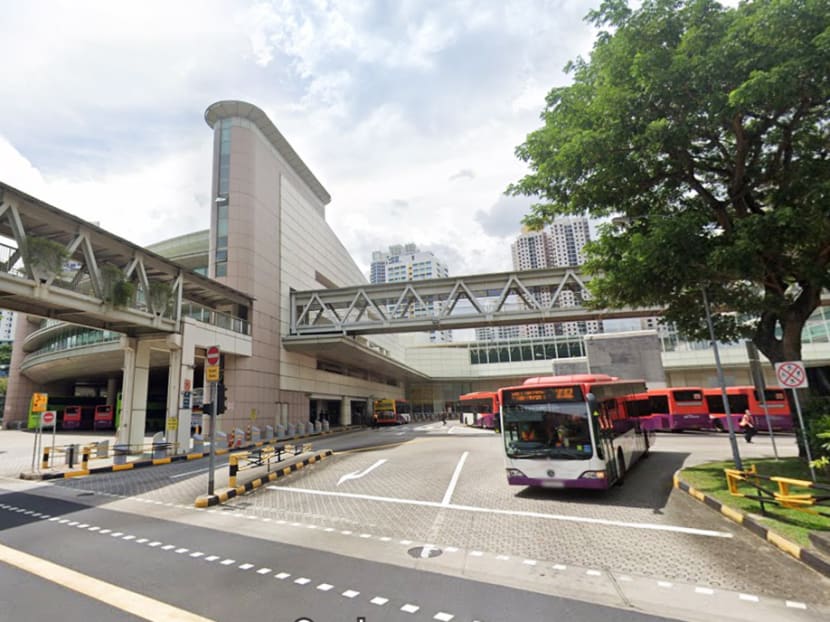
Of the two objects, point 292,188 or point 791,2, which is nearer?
point 791,2

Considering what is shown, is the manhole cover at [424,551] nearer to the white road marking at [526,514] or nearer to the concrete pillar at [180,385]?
the white road marking at [526,514]

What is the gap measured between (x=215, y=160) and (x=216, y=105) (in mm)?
3942

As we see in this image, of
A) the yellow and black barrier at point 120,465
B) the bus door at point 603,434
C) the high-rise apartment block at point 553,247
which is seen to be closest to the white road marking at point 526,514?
the bus door at point 603,434

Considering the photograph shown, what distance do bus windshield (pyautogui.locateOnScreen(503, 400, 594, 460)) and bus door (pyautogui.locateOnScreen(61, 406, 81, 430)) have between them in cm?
5895

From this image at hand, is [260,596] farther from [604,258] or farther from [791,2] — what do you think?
[791,2]

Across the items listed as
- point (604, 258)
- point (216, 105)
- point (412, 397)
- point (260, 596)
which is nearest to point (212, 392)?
point (260, 596)

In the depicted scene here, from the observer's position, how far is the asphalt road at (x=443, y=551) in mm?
5121

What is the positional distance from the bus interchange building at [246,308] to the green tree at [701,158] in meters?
10.7

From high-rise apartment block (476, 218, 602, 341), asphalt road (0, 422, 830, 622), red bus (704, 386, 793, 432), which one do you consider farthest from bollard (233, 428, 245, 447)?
high-rise apartment block (476, 218, 602, 341)

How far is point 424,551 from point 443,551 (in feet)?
1.01

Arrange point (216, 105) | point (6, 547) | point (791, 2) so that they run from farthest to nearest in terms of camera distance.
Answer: point (216, 105)
point (791, 2)
point (6, 547)

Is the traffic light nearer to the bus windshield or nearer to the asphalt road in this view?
the asphalt road

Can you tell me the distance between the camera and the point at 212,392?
40.0ft

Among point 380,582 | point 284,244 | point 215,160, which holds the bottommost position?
point 380,582
